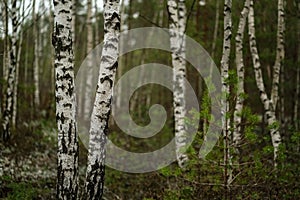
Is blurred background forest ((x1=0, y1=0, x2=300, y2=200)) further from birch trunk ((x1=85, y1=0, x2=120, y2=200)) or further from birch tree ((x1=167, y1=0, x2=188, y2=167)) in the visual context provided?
birch trunk ((x1=85, y1=0, x2=120, y2=200))

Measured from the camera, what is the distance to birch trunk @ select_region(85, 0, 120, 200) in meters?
5.05

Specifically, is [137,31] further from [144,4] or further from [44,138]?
[44,138]

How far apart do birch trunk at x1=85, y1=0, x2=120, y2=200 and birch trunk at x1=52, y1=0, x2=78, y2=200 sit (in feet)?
1.52

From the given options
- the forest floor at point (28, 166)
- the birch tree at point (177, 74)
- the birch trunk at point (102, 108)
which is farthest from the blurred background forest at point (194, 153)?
the birch trunk at point (102, 108)

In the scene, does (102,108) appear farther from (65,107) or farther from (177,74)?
(177,74)

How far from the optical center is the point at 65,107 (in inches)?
215

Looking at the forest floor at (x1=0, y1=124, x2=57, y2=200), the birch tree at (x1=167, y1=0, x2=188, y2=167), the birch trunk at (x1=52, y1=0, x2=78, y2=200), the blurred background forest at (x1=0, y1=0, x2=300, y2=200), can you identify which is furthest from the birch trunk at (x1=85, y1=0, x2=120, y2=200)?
the birch tree at (x1=167, y1=0, x2=188, y2=167)

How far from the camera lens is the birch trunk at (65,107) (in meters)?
5.40

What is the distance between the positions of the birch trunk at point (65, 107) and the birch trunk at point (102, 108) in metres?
0.46

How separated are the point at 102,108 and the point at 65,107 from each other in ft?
2.16

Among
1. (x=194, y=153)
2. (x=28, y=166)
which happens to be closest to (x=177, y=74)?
(x=194, y=153)

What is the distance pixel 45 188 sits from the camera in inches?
288

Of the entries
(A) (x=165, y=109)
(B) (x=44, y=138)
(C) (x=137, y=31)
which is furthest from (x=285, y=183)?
(C) (x=137, y=31)

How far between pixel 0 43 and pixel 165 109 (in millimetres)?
9535
